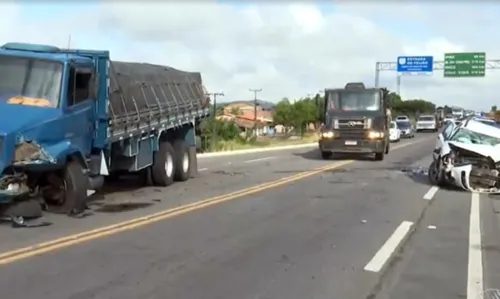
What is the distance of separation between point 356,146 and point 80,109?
17095 mm

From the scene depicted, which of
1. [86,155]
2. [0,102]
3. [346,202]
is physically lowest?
[346,202]

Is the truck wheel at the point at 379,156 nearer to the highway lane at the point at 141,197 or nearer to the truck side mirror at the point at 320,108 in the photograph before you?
the truck side mirror at the point at 320,108

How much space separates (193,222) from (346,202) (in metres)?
4.34

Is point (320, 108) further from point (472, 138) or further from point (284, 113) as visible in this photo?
point (284, 113)

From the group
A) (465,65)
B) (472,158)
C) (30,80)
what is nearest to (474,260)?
(30,80)

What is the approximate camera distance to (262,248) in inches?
355

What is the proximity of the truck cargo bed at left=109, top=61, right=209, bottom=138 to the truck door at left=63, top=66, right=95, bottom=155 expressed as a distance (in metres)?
0.88

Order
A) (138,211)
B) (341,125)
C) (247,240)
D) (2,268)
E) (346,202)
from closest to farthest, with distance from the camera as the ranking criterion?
1. (2,268)
2. (247,240)
3. (138,211)
4. (346,202)
5. (341,125)

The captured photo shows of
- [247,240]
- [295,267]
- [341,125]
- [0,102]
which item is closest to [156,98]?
[0,102]

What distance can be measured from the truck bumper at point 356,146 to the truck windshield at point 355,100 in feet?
4.24

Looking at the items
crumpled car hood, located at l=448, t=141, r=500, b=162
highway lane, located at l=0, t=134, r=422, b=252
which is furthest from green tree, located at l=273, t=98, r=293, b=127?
crumpled car hood, located at l=448, t=141, r=500, b=162

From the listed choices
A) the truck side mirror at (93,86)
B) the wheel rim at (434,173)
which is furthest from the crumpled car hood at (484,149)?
the truck side mirror at (93,86)

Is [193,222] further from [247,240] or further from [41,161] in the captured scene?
[41,161]

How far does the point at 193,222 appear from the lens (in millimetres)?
10984
